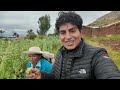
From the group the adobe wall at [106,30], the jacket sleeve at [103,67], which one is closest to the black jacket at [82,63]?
the jacket sleeve at [103,67]

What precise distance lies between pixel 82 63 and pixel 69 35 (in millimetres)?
138

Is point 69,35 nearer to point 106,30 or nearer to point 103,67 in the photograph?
point 103,67

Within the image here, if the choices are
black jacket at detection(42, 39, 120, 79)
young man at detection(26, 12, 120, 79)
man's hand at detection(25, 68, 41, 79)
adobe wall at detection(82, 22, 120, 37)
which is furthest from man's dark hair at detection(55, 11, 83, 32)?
adobe wall at detection(82, 22, 120, 37)

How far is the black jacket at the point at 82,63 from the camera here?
1.13 meters

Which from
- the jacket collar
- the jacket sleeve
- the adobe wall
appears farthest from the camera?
the adobe wall

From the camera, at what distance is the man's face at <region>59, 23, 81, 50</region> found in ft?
3.98

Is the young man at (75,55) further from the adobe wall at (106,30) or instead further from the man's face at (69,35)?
the adobe wall at (106,30)

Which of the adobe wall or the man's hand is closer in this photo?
the man's hand

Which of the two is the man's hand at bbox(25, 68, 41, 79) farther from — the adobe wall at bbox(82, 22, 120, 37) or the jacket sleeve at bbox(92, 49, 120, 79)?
the adobe wall at bbox(82, 22, 120, 37)

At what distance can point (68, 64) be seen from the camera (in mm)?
1257

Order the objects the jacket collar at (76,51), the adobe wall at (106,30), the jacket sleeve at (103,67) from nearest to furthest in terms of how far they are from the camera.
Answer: the jacket sleeve at (103,67)
the jacket collar at (76,51)
the adobe wall at (106,30)
